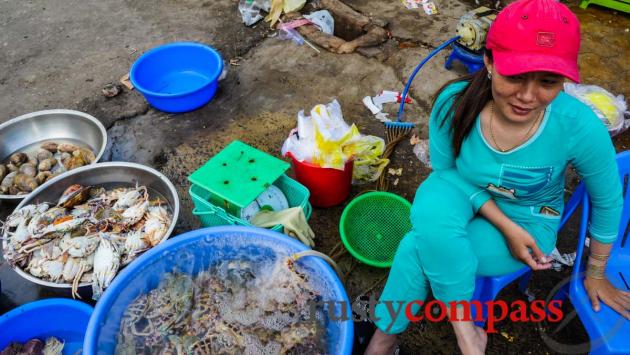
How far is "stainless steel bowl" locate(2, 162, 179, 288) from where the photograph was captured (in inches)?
87.8

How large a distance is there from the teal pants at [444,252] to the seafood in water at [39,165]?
2037 mm

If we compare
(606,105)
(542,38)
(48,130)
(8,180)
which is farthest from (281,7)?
(542,38)

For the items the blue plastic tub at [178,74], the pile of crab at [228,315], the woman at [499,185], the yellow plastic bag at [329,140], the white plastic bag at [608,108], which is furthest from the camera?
the blue plastic tub at [178,74]

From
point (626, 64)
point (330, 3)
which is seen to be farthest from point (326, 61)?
point (626, 64)

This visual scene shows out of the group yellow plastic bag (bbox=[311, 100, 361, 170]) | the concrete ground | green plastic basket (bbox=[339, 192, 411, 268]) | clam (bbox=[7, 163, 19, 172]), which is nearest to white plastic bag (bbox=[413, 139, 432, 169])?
the concrete ground

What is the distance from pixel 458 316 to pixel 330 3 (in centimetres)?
339

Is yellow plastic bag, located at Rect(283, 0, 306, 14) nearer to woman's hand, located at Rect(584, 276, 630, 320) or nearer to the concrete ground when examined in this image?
the concrete ground

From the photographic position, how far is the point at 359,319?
174cm

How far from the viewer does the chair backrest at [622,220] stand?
1529mm

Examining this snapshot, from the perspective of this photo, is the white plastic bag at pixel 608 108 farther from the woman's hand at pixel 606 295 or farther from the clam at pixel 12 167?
the clam at pixel 12 167

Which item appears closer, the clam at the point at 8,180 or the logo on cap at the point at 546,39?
the logo on cap at the point at 546,39

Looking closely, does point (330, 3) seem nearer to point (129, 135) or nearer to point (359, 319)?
point (129, 135)

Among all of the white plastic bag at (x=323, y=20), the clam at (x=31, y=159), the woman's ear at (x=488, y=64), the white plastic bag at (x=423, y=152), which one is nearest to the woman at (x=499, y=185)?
the woman's ear at (x=488, y=64)

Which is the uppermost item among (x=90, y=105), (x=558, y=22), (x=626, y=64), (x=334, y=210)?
(x=558, y=22)
